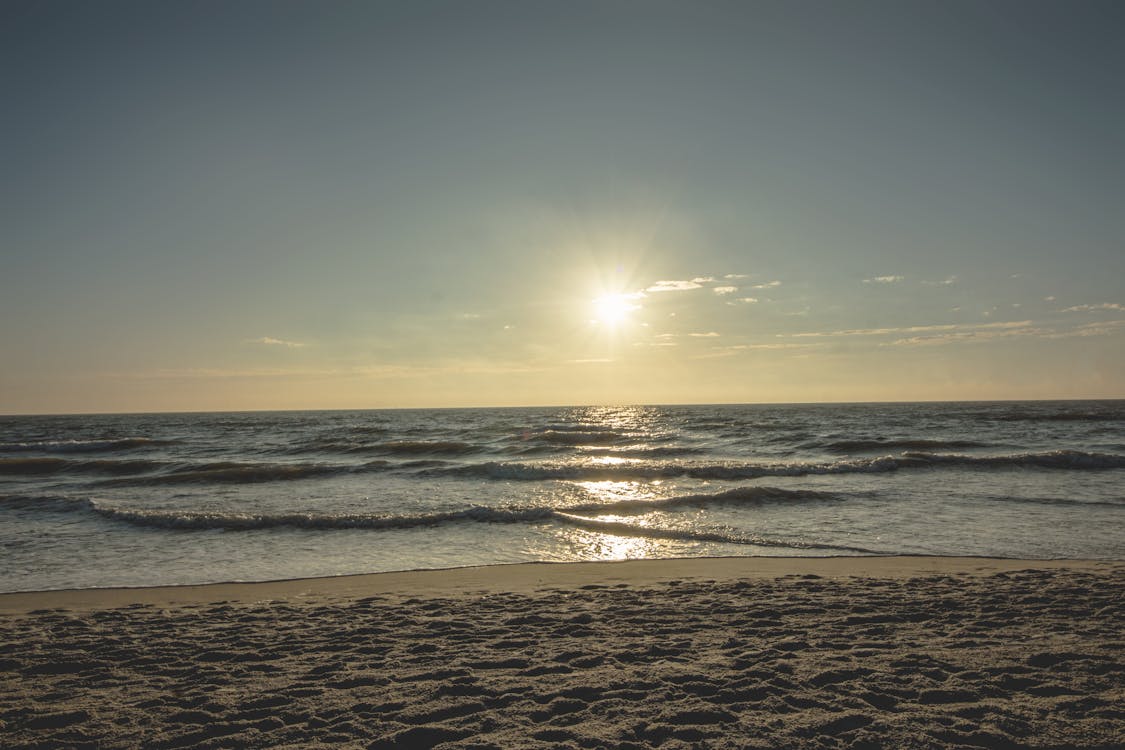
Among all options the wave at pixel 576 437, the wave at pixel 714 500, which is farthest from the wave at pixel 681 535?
the wave at pixel 576 437

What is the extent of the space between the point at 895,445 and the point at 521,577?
32370 mm

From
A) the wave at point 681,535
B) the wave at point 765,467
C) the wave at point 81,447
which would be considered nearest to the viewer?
the wave at point 681,535

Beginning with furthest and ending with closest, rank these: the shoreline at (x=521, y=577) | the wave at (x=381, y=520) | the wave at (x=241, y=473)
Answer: the wave at (x=241, y=473) < the wave at (x=381, y=520) < the shoreline at (x=521, y=577)

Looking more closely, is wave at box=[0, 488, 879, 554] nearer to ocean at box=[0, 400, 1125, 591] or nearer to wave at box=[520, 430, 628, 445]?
ocean at box=[0, 400, 1125, 591]

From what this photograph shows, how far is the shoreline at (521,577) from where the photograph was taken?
895 centimetres

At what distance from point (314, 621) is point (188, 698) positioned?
2.31m

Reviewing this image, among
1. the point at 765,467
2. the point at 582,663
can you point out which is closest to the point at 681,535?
the point at 582,663

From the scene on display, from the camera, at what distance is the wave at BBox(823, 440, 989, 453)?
111ft

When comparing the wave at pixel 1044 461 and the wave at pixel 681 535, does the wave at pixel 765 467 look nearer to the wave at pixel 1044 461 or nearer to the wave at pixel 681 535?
the wave at pixel 1044 461

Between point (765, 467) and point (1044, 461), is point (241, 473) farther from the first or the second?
point (1044, 461)

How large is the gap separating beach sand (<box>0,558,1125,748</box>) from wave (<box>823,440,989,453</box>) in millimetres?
25916

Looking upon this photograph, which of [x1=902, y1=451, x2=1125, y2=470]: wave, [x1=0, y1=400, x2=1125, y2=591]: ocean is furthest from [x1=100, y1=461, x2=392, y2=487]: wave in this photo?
[x1=902, y1=451, x2=1125, y2=470]: wave

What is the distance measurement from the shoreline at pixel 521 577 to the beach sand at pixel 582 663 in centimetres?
8

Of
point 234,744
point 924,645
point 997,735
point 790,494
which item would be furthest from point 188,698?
point 790,494
